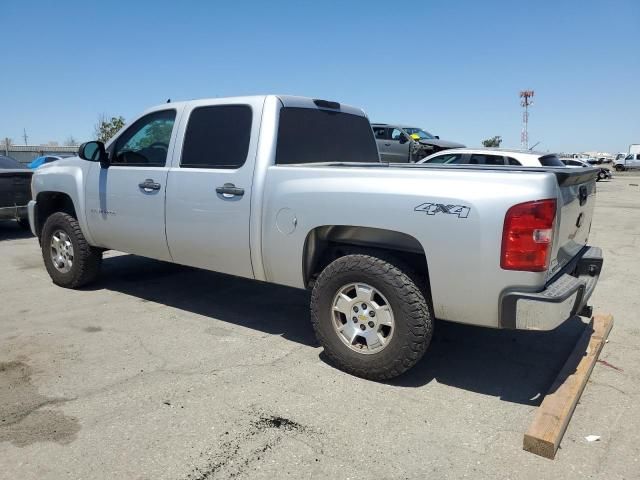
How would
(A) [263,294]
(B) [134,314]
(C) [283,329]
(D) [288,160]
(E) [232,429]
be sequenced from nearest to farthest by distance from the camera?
1. (E) [232,429]
2. (D) [288,160]
3. (C) [283,329]
4. (B) [134,314]
5. (A) [263,294]

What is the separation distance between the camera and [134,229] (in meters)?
5.05

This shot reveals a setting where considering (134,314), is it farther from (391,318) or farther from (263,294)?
(391,318)

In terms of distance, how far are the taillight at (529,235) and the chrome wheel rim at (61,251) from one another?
15.5 ft

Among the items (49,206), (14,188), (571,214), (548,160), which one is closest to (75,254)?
(49,206)

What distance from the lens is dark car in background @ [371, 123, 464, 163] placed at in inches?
705

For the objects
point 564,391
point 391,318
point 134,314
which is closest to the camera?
point 564,391

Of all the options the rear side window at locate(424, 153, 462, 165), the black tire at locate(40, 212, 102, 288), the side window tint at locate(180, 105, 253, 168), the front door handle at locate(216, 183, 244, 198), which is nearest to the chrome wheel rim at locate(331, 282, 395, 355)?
the front door handle at locate(216, 183, 244, 198)

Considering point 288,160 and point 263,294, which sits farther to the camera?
point 263,294

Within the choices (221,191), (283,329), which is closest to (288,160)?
(221,191)

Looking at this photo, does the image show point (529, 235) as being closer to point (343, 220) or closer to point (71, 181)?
point (343, 220)

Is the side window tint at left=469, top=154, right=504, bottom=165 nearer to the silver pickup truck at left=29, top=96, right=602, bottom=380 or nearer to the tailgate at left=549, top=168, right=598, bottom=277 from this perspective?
the silver pickup truck at left=29, top=96, right=602, bottom=380

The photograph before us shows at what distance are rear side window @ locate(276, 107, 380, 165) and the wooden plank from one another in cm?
258

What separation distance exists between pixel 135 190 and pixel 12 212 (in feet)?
18.9

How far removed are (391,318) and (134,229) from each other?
9.23 ft
